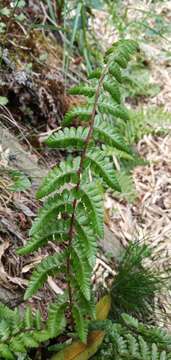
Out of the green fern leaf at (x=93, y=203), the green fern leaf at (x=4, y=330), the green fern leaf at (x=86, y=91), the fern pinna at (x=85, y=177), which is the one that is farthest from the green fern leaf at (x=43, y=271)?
the green fern leaf at (x=86, y=91)

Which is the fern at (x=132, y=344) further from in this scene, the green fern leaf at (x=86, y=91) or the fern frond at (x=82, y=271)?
the green fern leaf at (x=86, y=91)

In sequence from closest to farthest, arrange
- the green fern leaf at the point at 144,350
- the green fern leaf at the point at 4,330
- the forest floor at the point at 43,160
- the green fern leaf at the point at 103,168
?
the green fern leaf at the point at 103,168 < the green fern leaf at the point at 4,330 < the green fern leaf at the point at 144,350 < the forest floor at the point at 43,160

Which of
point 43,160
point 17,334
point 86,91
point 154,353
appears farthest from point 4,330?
point 43,160

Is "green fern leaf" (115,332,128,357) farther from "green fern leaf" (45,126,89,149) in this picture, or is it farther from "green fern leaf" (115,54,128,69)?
"green fern leaf" (115,54,128,69)

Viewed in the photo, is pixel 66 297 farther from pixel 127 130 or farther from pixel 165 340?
pixel 127 130

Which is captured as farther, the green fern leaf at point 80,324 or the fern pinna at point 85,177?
the green fern leaf at point 80,324
